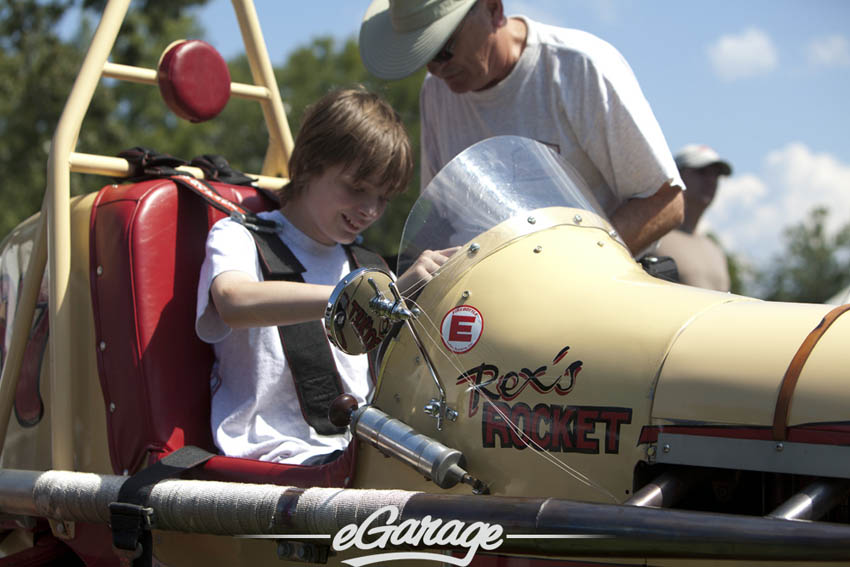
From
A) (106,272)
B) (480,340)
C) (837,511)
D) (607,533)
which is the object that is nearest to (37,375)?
(106,272)

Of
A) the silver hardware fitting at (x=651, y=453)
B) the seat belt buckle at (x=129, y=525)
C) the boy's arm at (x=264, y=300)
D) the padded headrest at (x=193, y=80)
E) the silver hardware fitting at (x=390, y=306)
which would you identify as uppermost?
the padded headrest at (x=193, y=80)

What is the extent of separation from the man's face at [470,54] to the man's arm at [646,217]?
64 cm

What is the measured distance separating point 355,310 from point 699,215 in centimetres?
424

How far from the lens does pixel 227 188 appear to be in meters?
3.15

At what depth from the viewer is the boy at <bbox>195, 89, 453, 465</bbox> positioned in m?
2.51

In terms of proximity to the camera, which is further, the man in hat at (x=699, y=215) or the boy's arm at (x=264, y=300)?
the man in hat at (x=699, y=215)

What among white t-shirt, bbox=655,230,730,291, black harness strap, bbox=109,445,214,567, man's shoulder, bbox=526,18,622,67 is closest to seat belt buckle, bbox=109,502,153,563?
black harness strap, bbox=109,445,214,567

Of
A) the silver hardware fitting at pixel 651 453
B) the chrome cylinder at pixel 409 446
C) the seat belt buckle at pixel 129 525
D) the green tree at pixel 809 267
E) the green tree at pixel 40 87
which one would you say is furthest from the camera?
the green tree at pixel 809 267

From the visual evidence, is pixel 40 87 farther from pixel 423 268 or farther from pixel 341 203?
pixel 423 268

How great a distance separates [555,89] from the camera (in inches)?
123

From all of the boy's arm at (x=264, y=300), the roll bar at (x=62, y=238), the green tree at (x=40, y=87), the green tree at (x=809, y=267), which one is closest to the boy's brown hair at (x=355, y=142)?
the boy's arm at (x=264, y=300)

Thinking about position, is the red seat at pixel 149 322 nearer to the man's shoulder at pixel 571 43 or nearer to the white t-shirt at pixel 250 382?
the white t-shirt at pixel 250 382

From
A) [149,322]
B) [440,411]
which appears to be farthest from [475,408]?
[149,322]

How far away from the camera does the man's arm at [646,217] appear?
3.03 metres
